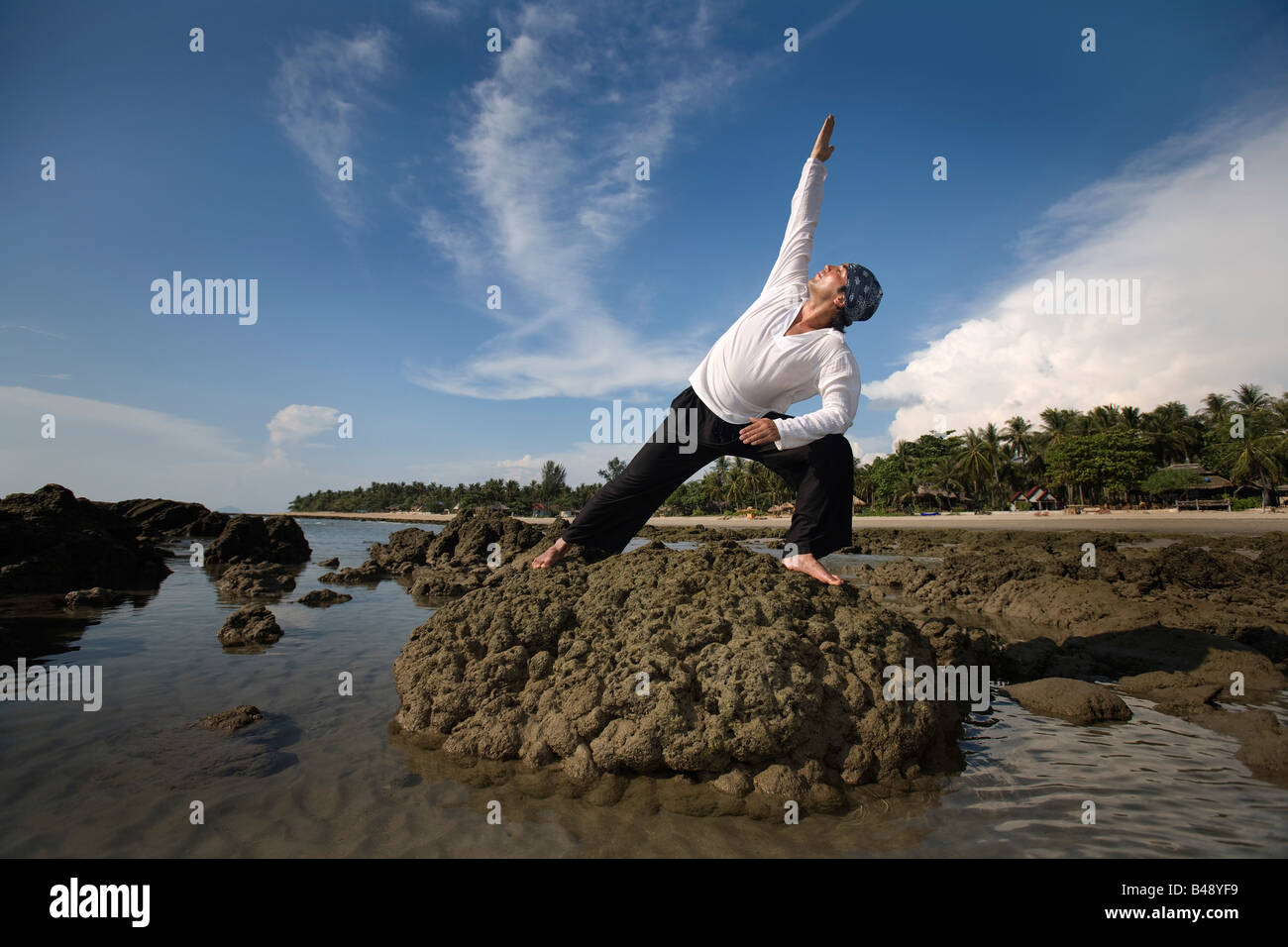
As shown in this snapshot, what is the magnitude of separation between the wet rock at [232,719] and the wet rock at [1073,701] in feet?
20.5

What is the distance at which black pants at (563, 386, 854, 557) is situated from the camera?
14.8 feet

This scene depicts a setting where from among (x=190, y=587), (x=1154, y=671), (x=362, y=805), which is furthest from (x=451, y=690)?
(x=190, y=587)

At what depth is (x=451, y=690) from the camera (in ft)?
14.5

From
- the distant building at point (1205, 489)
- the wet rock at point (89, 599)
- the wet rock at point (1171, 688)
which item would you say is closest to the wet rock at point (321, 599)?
the wet rock at point (89, 599)

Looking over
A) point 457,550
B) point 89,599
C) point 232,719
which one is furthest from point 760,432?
point 457,550

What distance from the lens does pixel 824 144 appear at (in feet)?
14.4

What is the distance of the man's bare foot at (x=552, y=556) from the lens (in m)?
5.33

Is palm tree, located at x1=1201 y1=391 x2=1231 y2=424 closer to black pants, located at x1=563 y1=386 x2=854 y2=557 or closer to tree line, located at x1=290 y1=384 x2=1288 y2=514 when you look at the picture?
tree line, located at x1=290 y1=384 x2=1288 y2=514

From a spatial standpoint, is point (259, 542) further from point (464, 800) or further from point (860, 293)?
point (860, 293)

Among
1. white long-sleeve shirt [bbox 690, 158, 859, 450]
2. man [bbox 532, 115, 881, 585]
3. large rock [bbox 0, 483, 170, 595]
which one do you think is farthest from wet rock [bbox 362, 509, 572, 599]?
white long-sleeve shirt [bbox 690, 158, 859, 450]

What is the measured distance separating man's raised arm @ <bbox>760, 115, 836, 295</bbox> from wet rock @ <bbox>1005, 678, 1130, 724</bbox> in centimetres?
398

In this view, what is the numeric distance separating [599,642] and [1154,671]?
5416 millimetres

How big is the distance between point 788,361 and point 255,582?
1213cm

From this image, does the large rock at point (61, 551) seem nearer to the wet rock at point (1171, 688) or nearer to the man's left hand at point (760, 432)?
the man's left hand at point (760, 432)
